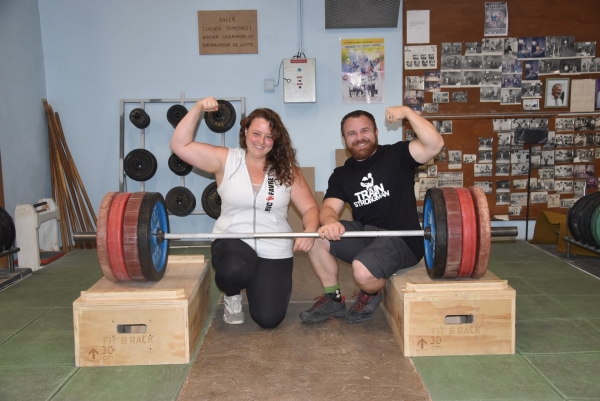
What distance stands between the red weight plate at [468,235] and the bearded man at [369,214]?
1.00 ft

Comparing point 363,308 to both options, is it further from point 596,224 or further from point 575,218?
point 575,218

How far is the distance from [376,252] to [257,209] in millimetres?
632

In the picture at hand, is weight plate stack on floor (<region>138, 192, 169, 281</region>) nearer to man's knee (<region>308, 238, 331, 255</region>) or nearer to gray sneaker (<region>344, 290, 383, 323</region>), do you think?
man's knee (<region>308, 238, 331, 255</region>)

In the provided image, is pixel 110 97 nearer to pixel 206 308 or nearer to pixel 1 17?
pixel 1 17

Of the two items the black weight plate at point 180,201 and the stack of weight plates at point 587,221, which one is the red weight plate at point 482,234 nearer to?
the stack of weight plates at point 587,221

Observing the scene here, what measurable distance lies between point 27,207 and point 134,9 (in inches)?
81.0

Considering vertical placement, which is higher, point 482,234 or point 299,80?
point 299,80

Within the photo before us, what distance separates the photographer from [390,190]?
2570 mm

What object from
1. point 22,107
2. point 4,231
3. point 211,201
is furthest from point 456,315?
point 22,107

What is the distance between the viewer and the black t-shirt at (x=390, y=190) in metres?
2.57

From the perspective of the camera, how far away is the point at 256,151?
255cm

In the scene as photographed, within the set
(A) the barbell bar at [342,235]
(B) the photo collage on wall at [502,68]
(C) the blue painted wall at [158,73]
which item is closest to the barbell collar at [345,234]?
(A) the barbell bar at [342,235]

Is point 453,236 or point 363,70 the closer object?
point 453,236

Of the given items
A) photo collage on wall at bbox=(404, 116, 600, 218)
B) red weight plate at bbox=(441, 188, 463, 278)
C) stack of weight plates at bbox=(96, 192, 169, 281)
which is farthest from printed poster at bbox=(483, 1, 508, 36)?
stack of weight plates at bbox=(96, 192, 169, 281)
